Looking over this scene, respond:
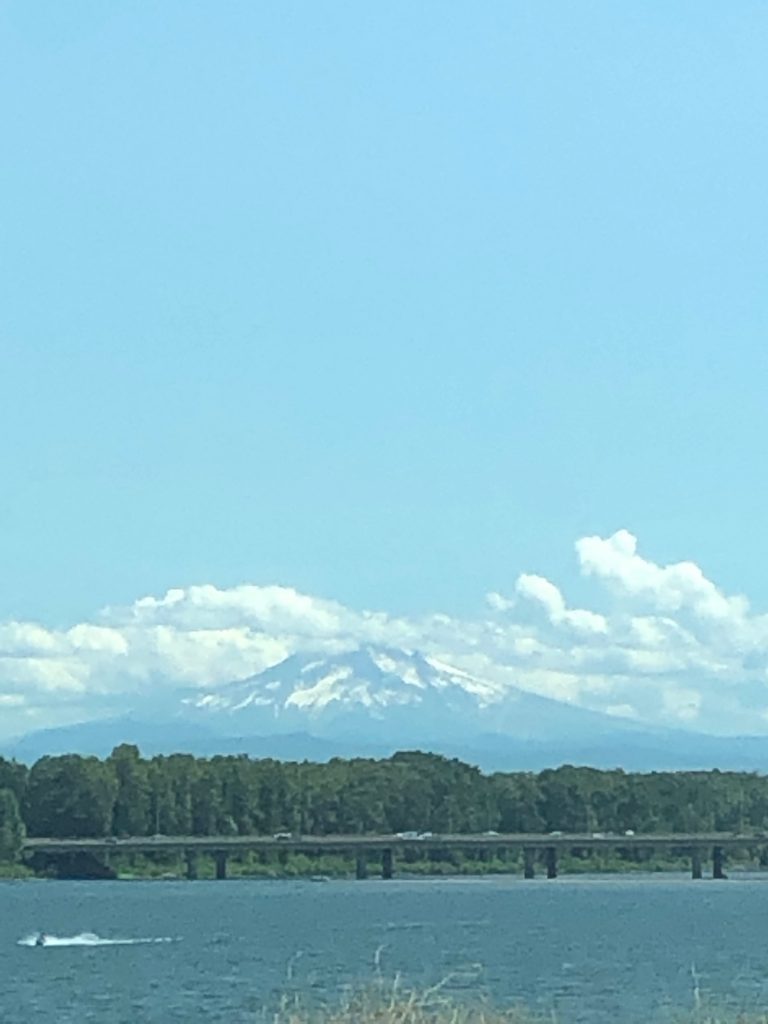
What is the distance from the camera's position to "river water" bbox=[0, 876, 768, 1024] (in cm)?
7256

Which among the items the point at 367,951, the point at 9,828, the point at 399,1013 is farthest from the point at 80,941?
the point at 399,1013

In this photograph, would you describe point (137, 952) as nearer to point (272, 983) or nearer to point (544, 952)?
point (544, 952)

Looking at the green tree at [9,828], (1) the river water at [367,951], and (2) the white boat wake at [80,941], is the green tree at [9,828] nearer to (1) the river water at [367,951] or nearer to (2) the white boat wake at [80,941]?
(1) the river water at [367,951]

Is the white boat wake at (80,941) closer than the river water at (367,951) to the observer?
No

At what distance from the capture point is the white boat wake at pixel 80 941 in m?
115

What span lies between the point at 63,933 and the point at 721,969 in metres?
46.6

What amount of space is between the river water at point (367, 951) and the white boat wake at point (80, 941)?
23 cm

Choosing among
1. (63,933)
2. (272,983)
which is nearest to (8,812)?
(63,933)

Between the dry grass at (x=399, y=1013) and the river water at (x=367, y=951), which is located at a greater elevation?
the river water at (x=367, y=951)

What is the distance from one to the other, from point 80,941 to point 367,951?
1957cm

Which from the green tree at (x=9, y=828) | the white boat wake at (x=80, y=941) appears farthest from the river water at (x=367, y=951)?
the green tree at (x=9, y=828)

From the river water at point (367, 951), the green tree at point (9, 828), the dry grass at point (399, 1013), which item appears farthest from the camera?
the green tree at point (9, 828)

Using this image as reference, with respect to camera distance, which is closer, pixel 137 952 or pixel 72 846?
pixel 137 952

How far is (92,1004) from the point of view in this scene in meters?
76.2
